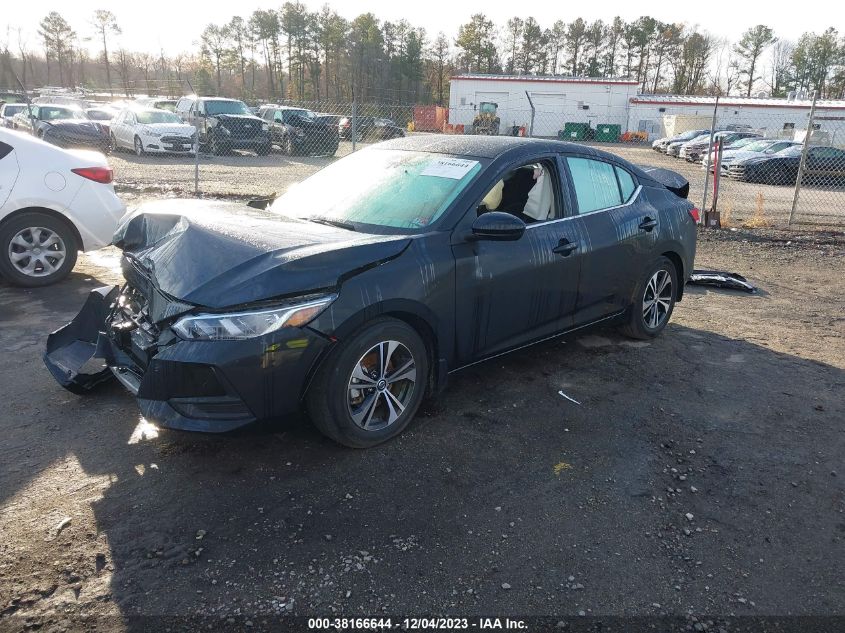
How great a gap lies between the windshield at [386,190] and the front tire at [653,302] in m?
1.94

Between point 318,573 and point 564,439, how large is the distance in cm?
170

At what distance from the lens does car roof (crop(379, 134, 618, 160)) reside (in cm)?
421

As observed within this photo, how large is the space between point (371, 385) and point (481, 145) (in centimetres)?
183

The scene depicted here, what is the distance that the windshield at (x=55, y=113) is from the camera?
852 inches

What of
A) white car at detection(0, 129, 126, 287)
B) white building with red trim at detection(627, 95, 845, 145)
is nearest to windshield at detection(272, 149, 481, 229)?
white car at detection(0, 129, 126, 287)

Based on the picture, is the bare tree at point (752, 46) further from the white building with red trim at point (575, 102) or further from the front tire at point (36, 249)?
the front tire at point (36, 249)

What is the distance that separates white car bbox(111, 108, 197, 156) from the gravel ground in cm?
36

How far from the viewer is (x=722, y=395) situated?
14.6 feet

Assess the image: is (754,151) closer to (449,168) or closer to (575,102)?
(449,168)

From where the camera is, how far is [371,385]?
134 inches

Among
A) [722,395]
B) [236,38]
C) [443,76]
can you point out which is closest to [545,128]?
[443,76]

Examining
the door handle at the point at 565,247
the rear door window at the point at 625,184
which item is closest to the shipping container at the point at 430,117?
the rear door window at the point at 625,184

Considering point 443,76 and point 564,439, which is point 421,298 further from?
point 443,76

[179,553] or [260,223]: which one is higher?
[260,223]
